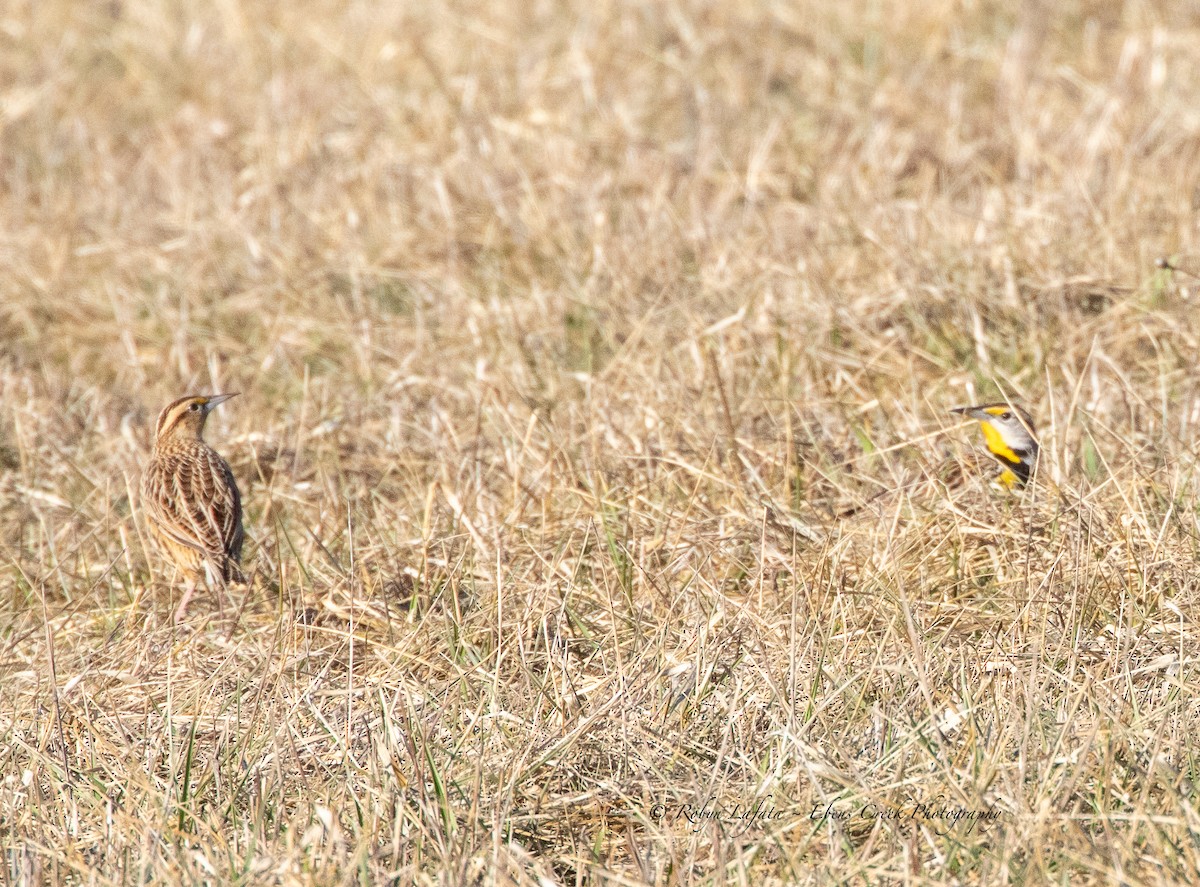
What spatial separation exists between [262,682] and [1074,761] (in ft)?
6.03

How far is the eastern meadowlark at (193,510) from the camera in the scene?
15.9 ft

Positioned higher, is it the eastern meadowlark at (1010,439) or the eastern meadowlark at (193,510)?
the eastern meadowlark at (193,510)

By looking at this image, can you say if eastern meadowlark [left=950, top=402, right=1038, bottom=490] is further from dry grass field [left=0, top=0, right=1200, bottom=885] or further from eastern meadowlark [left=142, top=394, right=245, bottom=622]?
eastern meadowlark [left=142, top=394, right=245, bottom=622]

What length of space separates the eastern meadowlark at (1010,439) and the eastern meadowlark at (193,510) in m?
2.26

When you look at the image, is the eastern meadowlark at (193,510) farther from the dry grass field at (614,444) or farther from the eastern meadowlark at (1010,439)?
the eastern meadowlark at (1010,439)

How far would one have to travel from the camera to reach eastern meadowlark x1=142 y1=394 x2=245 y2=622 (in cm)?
486

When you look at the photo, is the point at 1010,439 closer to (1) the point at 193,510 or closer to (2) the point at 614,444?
(2) the point at 614,444

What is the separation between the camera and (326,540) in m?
5.17

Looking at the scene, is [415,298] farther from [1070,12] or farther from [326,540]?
[1070,12]

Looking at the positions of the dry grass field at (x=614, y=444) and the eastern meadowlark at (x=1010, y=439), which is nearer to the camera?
the dry grass field at (x=614, y=444)

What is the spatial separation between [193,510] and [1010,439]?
2.48 metres

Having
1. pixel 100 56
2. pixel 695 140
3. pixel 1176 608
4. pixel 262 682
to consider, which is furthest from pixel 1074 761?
pixel 100 56

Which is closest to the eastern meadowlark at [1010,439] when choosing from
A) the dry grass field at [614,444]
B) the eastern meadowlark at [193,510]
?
the dry grass field at [614,444]

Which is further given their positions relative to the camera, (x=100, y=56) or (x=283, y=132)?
(x=100, y=56)
